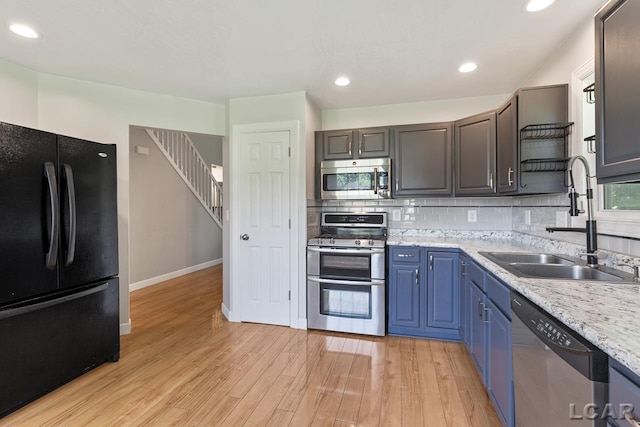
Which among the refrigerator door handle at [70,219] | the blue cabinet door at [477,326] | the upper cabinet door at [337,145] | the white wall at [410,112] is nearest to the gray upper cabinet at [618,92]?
the blue cabinet door at [477,326]

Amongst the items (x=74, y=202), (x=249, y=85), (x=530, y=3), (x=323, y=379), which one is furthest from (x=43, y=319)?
(x=530, y=3)

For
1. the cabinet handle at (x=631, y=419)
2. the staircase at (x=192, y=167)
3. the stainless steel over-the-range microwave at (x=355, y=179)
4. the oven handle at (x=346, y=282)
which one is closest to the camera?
the cabinet handle at (x=631, y=419)

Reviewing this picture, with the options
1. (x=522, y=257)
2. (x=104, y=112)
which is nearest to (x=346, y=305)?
(x=522, y=257)

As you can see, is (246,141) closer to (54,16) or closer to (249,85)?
(249,85)

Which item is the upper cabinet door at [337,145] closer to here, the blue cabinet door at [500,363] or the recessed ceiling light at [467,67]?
the recessed ceiling light at [467,67]

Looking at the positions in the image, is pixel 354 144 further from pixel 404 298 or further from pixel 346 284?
pixel 404 298

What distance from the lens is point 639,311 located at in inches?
38.8

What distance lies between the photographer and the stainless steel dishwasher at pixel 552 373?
84 cm

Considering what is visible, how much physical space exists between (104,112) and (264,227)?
1892mm

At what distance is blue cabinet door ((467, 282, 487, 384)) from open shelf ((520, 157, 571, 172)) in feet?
3.14

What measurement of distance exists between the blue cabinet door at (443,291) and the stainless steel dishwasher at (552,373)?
1.32m

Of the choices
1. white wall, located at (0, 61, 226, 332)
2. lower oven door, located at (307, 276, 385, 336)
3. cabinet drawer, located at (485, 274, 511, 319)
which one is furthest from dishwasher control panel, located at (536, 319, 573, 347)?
white wall, located at (0, 61, 226, 332)

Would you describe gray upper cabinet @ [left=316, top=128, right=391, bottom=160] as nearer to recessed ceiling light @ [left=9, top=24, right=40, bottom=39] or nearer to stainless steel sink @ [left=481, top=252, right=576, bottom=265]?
stainless steel sink @ [left=481, top=252, right=576, bottom=265]

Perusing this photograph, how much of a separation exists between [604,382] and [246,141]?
315 cm
